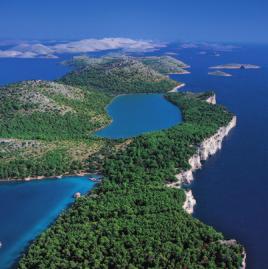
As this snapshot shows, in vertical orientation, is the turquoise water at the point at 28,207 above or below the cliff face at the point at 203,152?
below

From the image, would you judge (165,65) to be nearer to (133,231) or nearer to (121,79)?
(121,79)

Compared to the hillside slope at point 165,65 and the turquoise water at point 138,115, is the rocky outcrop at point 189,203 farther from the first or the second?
the hillside slope at point 165,65

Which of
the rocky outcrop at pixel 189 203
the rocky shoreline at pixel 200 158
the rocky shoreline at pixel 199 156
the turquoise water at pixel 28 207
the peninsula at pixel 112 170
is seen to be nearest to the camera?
the peninsula at pixel 112 170

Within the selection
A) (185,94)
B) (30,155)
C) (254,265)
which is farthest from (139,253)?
(185,94)

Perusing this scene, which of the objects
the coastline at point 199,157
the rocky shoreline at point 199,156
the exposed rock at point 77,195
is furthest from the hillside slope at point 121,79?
the exposed rock at point 77,195

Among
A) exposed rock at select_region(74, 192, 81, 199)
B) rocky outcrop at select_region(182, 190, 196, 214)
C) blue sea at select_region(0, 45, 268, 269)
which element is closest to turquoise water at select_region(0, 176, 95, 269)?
blue sea at select_region(0, 45, 268, 269)

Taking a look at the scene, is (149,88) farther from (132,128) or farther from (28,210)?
(28,210)
